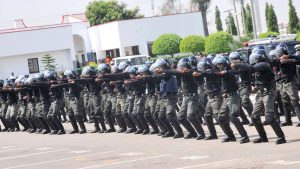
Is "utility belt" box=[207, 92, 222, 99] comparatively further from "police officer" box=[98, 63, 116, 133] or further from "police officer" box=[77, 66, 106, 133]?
"police officer" box=[77, 66, 106, 133]

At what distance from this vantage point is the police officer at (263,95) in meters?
16.2

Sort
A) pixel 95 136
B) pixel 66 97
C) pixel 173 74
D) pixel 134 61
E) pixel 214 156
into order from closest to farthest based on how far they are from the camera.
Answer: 1. pixel 214 156
2. pixel 173 74
3. pixel 95 136
4. pixel 66 97
5. pixel 134 61

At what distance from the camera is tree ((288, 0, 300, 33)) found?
2180 inches

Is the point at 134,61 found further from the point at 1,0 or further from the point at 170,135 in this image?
the point at 1,0

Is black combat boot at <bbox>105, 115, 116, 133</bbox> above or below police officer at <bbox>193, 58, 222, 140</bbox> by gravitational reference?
below

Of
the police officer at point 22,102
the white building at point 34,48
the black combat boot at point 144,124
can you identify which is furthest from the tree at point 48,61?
the black combat boot at point 144,124

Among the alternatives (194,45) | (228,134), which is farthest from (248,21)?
(228,134)

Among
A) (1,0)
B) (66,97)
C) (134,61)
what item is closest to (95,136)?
(66,97)

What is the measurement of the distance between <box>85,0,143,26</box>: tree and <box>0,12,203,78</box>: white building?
9.44m

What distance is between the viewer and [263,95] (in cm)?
1652

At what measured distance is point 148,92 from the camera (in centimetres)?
2119

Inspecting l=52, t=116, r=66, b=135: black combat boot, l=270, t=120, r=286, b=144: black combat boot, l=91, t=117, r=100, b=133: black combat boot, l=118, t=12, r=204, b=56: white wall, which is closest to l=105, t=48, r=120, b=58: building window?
l=118, t=12, r=204, b=56: white wall

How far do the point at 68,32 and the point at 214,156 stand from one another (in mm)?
51675

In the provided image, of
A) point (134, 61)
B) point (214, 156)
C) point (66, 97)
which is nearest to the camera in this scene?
point (214, 156)
